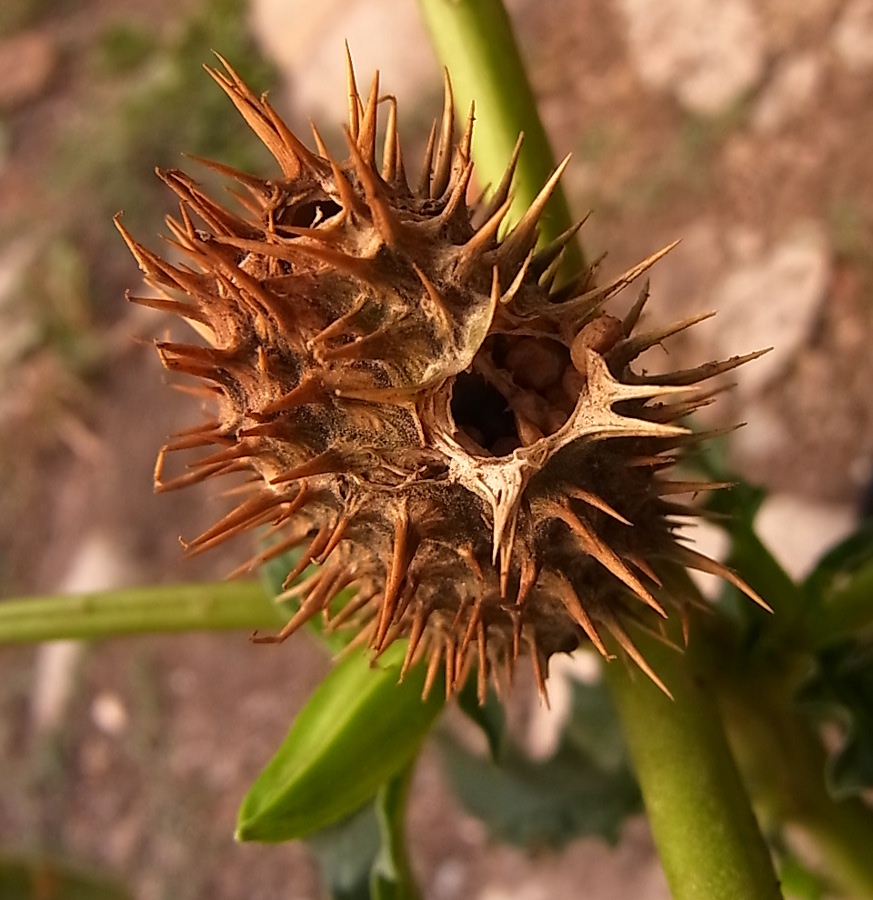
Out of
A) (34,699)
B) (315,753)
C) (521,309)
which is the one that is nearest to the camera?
(521,309)

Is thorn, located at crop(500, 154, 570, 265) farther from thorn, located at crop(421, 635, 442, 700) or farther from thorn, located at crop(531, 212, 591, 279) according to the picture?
thorn, located at crop(421, 635, 442, 700)

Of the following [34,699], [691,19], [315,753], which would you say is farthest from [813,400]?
[34,699]

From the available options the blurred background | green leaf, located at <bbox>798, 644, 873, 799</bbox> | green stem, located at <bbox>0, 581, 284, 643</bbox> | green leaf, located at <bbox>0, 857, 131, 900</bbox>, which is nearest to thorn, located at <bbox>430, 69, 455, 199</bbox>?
green stem, located at <bbox>0, 581, 284, 643</bbox>

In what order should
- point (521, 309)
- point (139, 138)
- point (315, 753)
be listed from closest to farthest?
point (521, 309) → point (315, 753) → point (139, 138)

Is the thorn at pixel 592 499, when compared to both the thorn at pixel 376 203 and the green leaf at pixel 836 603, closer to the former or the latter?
the thorn at pixel 376 203

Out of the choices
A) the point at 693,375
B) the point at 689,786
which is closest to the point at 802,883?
the point at 689,786

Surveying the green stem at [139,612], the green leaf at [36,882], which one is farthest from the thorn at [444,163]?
the green leaf at [36,882]

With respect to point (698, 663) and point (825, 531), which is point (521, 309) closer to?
point (698, 663)
